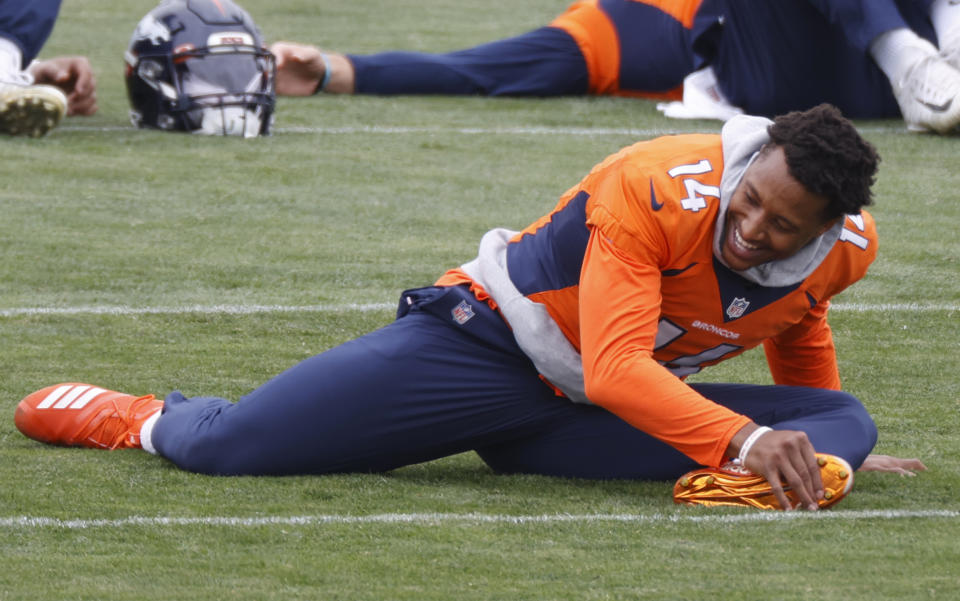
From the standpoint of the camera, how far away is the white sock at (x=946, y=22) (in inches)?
277

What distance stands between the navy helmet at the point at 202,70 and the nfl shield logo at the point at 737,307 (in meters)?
4.37

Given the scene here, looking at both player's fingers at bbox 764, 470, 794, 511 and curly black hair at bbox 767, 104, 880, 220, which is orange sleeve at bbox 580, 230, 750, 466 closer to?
player's fingers at bbox 764, 470, 794, 511

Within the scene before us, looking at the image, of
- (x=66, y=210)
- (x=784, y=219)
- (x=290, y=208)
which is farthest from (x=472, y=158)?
(x=784, y=219)

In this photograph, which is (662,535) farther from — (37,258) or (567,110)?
(567,110)

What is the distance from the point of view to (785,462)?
112 inches

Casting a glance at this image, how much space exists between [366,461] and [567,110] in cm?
497

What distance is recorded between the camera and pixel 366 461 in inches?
129

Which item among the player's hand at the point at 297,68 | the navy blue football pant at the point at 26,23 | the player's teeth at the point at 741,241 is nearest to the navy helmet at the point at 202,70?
the navy blue football pant at the point at 26,23

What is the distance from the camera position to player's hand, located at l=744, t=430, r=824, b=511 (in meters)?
2.84

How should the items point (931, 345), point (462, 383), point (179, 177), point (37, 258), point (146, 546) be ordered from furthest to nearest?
1. point (179, 177)
2. point (37, 258)
3. point (931, 345)
4. point (462, 383)
5. point (146, 546)

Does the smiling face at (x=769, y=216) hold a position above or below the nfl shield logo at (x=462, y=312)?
above

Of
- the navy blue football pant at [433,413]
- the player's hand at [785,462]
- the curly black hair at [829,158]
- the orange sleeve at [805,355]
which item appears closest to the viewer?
the curly black hair at [829,158]

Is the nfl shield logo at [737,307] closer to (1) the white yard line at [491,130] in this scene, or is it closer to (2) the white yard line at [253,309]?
(2) the white yard line at [253,309]

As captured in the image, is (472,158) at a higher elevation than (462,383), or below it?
below
